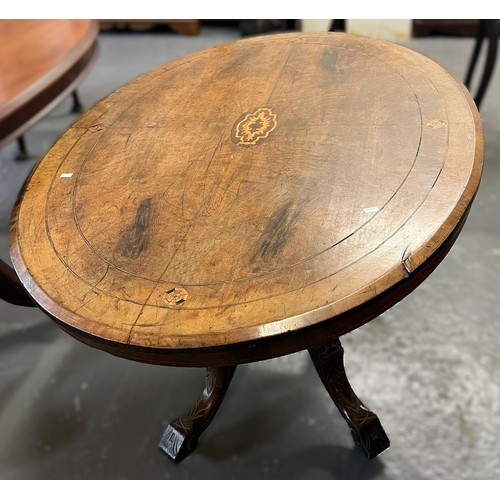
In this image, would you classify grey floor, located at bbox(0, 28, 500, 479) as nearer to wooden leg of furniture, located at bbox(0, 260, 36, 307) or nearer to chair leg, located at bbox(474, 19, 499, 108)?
wooden leg of furniture, located at bbox(0, 260, 36, 307)

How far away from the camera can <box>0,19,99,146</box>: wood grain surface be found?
51.2 inches

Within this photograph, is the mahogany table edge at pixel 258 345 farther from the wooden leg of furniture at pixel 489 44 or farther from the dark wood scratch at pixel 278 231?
the wooden leg of furniture at pixel 489 44

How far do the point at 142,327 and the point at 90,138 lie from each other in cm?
52

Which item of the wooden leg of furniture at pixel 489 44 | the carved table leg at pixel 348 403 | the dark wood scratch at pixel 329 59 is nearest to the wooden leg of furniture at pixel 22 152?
the dark wood scratch at pixel 329 59

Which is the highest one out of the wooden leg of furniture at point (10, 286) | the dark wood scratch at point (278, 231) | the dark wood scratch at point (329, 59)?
the dark wood scratch at point (329, 59)

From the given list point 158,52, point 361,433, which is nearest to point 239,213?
point 361,433

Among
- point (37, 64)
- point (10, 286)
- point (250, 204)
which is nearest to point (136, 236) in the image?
point (250, 204)

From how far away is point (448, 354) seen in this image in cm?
127

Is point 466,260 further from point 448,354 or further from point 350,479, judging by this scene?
point 350,479

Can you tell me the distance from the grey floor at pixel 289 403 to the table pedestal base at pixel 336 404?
0.05m

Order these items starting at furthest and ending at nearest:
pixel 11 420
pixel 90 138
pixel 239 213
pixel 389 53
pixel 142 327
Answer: pixel 11 420
pixel 389 53
pixel 90 138
pixel 239 213
pixel 142 327

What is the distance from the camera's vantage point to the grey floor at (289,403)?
1124 mm

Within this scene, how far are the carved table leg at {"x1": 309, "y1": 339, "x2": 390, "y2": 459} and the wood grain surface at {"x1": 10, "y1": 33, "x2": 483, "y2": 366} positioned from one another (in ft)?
1.18

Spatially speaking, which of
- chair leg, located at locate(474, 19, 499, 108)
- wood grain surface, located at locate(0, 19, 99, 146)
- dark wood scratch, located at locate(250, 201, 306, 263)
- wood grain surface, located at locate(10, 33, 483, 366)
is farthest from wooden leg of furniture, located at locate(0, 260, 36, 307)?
chair leg, located at locate(474, 19, 499, 108)
